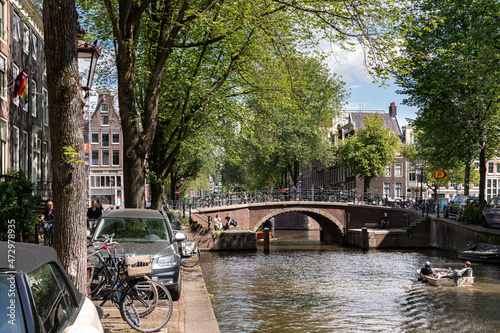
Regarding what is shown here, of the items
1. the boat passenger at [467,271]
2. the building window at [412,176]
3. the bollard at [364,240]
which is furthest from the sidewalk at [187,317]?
the building window at [412,176]

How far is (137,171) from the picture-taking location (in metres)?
13.7

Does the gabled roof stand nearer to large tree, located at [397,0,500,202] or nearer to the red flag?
large tree, located at [397,0,500,202]

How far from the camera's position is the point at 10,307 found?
2875 mm

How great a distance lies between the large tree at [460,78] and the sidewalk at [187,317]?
13095 millimetres

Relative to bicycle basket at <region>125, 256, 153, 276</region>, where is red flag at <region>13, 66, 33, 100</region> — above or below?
above

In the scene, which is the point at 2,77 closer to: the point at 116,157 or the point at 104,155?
the point at 116,157

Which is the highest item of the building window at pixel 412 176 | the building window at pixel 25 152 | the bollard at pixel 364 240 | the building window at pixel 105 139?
the building window at pixel 105 139

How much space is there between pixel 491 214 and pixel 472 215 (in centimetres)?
250

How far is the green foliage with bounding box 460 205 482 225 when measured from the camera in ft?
103

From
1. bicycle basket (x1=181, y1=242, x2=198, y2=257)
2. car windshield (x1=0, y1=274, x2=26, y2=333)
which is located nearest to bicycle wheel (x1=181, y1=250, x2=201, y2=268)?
bicycle basket (x1=181, y1=242, x2=198, y2=257)

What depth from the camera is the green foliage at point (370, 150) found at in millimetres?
53438

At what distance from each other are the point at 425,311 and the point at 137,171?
8.95 meters

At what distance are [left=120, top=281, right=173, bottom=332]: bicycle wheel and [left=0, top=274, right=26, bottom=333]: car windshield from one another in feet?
15.9

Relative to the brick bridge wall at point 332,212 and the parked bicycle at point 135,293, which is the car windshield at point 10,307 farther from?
the brick bridge wall at point 332,212
